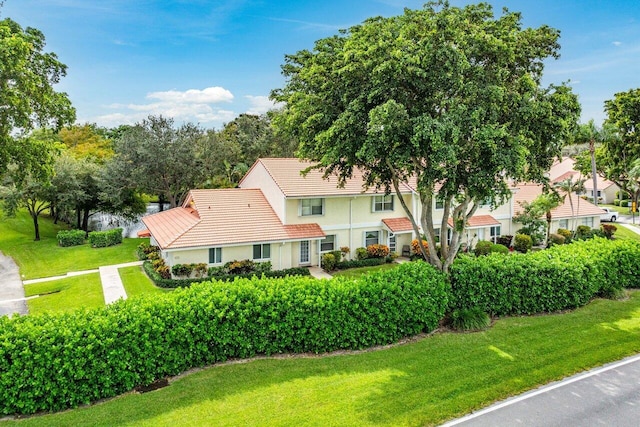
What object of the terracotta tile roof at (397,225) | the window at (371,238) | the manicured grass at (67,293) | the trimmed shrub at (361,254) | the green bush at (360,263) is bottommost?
the manicured grass at (67,293)

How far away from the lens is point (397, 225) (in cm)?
2883

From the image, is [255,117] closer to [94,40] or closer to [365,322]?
[94,40]

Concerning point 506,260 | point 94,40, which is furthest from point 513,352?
point 94,40

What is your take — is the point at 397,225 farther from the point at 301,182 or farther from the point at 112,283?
the point at 112,283

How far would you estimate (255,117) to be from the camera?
50.4m

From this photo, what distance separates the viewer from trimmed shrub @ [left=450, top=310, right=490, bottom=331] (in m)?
14.6

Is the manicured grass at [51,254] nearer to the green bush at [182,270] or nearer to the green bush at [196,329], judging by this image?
the green bush at [182,270]

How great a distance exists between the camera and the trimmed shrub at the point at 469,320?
14562mm

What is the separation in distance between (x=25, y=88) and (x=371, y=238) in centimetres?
2131

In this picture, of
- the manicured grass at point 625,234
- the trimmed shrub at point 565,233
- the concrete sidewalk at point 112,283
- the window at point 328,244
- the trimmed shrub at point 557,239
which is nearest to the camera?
the concrete sidewalk at point 112,283

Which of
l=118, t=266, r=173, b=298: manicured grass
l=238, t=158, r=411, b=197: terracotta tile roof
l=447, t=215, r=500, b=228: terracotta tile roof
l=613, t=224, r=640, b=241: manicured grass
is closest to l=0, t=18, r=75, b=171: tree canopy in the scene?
l=118, t=266, r=173, b=298: manicured grass

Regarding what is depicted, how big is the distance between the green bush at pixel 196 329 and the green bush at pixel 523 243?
19764mm

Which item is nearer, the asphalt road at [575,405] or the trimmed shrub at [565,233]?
the asphalt road at [575,405]

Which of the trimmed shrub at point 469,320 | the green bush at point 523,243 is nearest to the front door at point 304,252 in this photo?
the trimmed shrub at point 469,320
